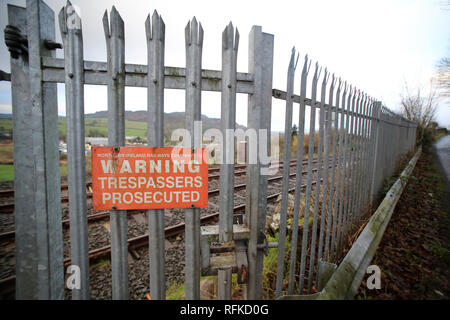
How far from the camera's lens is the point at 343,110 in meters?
2.60

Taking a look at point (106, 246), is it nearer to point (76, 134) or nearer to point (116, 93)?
point (76, 134)

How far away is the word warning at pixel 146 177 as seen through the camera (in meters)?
1.37

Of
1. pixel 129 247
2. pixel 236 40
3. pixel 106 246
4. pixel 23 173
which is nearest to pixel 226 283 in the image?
pixel 23 173

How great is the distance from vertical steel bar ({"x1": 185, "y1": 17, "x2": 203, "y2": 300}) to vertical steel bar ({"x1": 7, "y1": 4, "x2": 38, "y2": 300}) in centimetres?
102

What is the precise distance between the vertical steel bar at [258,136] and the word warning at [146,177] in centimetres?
40

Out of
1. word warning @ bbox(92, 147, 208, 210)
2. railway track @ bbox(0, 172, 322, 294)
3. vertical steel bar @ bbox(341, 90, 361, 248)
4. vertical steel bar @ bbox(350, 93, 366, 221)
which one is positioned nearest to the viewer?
word warning @ bbox(92, 147, 208, 210)

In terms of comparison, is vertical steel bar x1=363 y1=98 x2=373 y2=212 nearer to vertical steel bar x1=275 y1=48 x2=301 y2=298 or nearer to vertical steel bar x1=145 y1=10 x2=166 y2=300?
vertical steel bar x1=275 y1=48 x2=301 y2=298

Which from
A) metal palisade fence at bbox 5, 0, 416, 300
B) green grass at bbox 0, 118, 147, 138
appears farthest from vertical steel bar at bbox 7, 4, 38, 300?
green grass at bbox 0, 118, 147, 138

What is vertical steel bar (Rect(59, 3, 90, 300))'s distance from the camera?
1.25 m

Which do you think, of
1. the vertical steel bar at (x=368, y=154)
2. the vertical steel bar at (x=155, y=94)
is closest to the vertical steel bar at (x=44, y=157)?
the vertical steel bar at (x=155, y=94)

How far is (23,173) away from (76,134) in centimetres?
43
